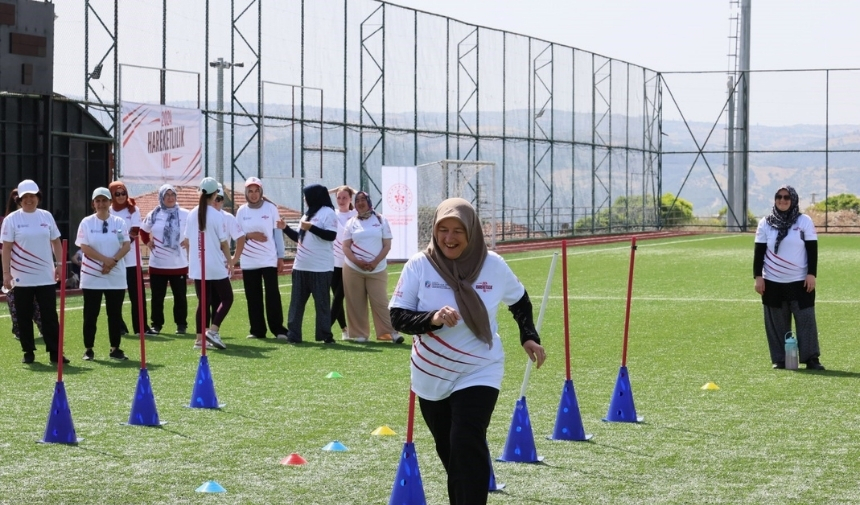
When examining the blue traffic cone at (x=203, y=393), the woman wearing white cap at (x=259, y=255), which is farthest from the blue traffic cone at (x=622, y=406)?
the woman wearing white cap at (x=259, y=255)

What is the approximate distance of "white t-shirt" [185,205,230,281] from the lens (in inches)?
555

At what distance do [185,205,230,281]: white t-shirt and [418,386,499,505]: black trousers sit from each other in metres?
8.35

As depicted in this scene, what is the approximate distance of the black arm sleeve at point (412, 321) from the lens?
5.93 m

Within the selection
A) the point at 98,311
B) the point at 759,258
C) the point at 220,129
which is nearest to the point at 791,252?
the point at 759,258

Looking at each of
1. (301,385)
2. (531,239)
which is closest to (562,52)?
(531,239)

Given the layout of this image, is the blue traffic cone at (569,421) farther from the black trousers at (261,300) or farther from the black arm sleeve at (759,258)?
the black trousers at (261,300)

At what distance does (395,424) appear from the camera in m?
9.34

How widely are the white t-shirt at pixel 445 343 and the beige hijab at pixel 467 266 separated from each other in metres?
0.04

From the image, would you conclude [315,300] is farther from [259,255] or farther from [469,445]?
[469,445]

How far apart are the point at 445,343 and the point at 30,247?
7221 mm

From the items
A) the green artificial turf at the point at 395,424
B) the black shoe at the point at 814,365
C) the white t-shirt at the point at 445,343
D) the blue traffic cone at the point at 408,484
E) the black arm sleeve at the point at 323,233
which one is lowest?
the green artificial turf at the point at 395,424

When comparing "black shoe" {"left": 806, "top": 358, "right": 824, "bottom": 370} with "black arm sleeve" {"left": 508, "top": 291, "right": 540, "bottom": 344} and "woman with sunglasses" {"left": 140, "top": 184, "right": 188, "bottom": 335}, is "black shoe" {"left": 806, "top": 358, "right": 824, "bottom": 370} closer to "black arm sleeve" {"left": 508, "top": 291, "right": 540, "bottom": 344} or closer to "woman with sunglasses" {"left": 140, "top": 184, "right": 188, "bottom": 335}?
"black arm sleeve" {"left": 508, "top": 291, "right": 540, "bottom": 344}

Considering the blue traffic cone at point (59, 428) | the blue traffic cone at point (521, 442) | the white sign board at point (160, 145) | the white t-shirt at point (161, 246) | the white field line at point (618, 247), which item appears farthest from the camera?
the white field line at point (618, 247)

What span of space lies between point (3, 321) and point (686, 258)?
804 inches
